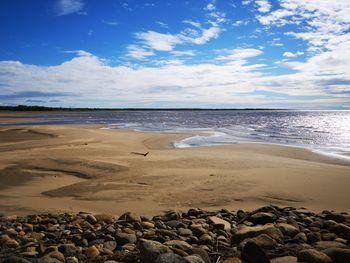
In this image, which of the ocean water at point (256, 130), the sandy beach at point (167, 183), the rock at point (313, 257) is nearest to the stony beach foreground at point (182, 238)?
the rock at point (313, 257)

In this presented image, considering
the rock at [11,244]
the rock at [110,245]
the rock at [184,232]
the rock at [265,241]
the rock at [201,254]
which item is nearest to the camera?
the rock at [201,254]

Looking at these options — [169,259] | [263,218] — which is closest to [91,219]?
[169,259]

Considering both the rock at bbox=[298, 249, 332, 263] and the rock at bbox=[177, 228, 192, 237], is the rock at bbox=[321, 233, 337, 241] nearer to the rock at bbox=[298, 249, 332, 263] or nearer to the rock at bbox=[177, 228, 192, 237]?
the rock at bbox=[298, 249, 332, 263]

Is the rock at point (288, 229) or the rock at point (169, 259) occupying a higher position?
the rock at point (169, 259)

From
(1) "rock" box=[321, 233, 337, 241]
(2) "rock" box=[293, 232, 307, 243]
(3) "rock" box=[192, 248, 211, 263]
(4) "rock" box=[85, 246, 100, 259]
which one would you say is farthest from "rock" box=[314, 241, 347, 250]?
(4) "rock" box=[85, 246, 100, 259]

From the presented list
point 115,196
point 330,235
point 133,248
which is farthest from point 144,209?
point 330,235

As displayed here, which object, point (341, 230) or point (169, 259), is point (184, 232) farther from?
point (341, 230)

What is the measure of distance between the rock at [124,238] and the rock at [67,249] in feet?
2.06

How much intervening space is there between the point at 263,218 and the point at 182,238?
167cm

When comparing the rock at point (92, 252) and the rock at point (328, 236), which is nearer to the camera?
the rock at point (92, 252)

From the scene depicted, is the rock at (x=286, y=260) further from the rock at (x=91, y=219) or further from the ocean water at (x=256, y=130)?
the ocean water at (x=256, y=130)

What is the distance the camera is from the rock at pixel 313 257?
3648mm

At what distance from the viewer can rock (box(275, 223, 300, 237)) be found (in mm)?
4820

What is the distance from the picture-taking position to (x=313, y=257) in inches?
145
